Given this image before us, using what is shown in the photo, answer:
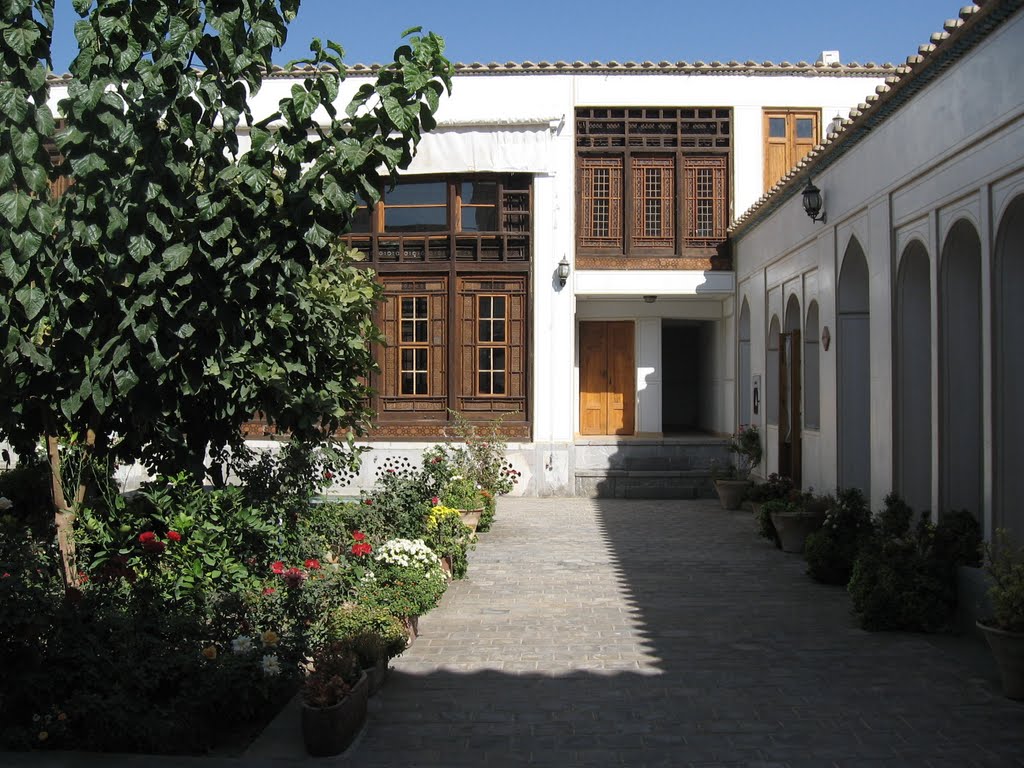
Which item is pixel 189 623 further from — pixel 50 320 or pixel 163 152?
pixel 163 152

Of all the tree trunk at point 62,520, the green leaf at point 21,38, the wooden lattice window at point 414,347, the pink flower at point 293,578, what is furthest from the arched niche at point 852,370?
the green leaf at point 21,38

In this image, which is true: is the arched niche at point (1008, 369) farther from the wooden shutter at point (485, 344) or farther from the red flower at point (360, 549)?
the wooden shutter at point (485, 344)

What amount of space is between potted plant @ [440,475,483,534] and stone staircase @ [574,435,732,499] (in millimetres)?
5012

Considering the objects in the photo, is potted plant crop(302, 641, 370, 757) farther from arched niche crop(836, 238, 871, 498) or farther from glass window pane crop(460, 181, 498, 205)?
glass window pane crop(460, 181, 498, 205)

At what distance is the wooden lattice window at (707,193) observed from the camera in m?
19.5

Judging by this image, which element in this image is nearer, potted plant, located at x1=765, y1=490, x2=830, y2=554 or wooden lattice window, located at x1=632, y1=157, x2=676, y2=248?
potted plant, located at x1=765, y1=490, x2=830, y2=554

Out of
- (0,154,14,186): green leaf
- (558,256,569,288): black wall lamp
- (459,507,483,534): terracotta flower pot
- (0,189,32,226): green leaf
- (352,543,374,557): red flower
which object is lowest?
(459,507,483,534): terracotta flower pot

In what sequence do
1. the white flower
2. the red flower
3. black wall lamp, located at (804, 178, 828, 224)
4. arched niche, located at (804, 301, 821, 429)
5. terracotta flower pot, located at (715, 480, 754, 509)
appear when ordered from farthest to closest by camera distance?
terracotta flower pot, located at (715, 480, 754, 509), arched niche, located at (804, 301, 821, 429), black wall lamp, located at (804, 178, 828, 224), the red flower, the white flower

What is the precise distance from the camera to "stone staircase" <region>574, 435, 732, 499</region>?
62.3ft

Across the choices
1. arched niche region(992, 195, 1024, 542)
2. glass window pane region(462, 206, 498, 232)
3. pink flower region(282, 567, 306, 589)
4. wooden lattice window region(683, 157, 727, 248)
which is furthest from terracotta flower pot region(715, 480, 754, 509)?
pink flower region(282, 567, 306, 589)

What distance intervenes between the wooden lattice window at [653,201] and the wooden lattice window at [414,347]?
4365mm

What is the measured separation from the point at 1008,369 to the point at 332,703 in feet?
19.0

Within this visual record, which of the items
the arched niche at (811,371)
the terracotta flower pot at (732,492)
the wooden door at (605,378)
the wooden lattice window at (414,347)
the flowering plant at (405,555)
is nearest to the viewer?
the flowering plant at (405,555)

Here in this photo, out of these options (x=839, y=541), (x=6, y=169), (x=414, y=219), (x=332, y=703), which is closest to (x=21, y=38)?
(x=6, y=169)
